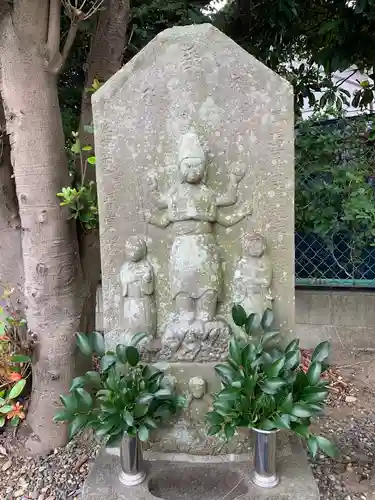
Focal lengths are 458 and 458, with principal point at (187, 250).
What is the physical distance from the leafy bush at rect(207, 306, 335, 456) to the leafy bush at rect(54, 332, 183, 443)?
26 centimetres

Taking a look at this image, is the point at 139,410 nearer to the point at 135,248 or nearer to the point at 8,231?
the point at 135,248

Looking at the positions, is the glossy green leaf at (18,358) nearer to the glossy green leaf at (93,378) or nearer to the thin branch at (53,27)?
the glossy green leaf at (93,378)

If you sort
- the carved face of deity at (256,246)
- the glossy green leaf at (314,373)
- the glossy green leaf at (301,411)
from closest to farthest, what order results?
the glossy green leaf at (301,411) < the glossy green leaf at (314,373) < the carved face of deity at (256,246)

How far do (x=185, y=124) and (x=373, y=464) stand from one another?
214cm

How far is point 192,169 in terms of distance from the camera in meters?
2.04

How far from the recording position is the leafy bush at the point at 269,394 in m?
1.76

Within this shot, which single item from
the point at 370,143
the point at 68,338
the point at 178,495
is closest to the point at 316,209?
the point at 370,143

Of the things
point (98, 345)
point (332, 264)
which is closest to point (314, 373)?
point (98, 345)

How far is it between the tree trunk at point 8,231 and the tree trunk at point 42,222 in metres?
0.28

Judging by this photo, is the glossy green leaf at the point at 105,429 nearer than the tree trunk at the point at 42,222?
Yes

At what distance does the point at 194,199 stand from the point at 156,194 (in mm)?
186

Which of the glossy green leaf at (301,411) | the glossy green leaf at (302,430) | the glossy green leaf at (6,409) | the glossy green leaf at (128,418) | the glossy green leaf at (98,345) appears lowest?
the glossy green leaf at (6,409)

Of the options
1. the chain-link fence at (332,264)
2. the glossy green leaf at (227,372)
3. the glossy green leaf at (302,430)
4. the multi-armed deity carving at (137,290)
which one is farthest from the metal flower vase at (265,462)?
the chain-link fence at (332,264)

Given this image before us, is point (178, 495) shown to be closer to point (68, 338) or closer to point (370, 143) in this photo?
point (68, 338)
